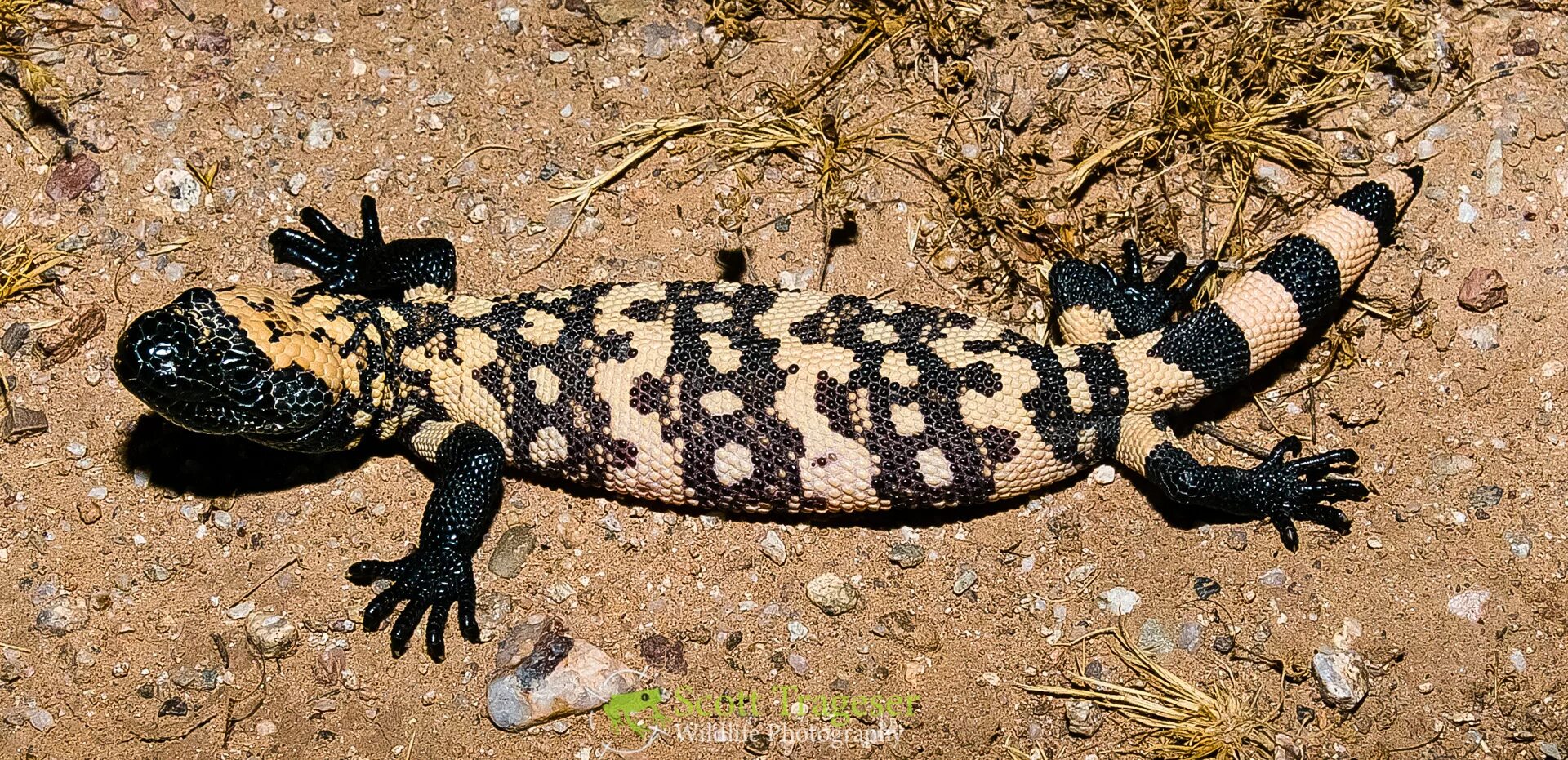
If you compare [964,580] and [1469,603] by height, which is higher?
[1469,603]

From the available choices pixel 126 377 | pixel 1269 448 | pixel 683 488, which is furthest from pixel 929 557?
pixel 126 377

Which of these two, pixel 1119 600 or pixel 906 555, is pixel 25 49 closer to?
pixel 906 555

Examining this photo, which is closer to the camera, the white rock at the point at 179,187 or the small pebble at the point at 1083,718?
the small pebble at the point at 1083,718

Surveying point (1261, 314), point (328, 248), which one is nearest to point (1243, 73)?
point (1261, 314)

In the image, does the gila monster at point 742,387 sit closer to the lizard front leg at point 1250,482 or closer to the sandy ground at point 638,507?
the lizard front leg at point 1250,482

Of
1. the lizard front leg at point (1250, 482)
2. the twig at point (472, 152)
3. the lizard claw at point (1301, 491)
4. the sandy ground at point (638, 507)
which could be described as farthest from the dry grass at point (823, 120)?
the lizard claw at point (1301, 491)
